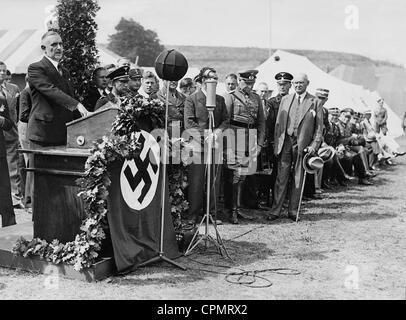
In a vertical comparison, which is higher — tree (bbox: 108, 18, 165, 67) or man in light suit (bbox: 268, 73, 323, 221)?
tree (bbox: 108, 18, 165, 67)

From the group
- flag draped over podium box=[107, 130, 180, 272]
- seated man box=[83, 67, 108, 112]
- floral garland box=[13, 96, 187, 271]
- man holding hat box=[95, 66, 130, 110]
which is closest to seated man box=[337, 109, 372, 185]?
seated man box=[83, 67, 108, 112]

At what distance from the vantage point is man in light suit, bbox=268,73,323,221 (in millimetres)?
8719

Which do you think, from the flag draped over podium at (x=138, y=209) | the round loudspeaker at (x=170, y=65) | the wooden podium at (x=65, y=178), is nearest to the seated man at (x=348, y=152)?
the flag draped over podium at (x=138, y=209)

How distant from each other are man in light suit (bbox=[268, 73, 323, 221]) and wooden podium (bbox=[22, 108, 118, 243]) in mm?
4097

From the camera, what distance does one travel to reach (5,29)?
1808 centimetres

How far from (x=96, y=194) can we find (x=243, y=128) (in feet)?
13.2

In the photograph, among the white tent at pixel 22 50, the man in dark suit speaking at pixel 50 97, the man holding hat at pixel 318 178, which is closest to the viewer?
the man in dark suit speaking at pixel 50 97

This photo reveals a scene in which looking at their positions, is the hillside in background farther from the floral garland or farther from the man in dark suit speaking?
the floral garland

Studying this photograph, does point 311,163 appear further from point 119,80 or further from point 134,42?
point 134,42

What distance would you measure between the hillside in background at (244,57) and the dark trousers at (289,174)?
68.8 metres

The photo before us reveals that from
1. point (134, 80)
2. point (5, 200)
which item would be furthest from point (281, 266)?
point (5, 200)

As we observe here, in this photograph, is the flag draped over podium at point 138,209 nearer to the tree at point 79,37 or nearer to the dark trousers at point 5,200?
the dark trousers at point 5,200

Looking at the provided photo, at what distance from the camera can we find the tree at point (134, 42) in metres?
74.8
